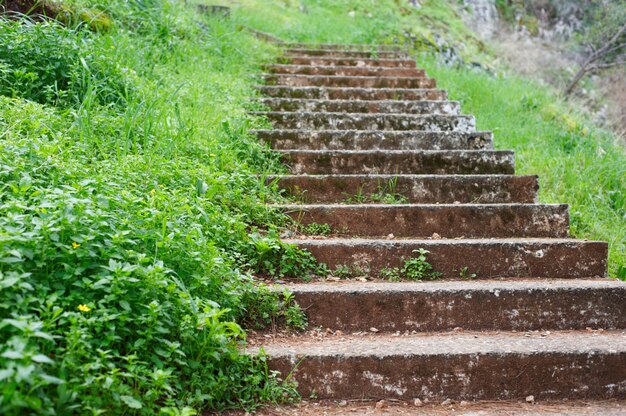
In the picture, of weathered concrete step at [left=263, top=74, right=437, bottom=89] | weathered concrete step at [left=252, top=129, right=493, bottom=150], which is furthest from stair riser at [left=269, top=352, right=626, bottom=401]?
weathered concrete step at [left=263, top=74, right=437, bottom=89]

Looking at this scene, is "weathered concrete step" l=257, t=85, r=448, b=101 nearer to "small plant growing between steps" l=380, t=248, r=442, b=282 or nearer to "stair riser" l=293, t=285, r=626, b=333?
"small plant growing between steps" l=380, t=248, r=442, b=282

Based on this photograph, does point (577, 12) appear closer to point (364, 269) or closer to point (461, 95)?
point (461, 95)

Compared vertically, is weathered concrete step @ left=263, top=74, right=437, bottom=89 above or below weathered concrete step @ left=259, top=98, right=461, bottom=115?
above

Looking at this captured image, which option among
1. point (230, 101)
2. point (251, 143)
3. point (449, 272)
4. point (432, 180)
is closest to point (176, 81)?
point (230, 101)

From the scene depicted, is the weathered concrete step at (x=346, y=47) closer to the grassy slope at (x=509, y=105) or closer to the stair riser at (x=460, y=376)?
the grassy slope at (x=509, y=105)

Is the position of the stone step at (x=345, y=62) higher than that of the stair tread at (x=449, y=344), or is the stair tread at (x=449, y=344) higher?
the stone step at (x=345, y=62)

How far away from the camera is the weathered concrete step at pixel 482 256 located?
11.3ft

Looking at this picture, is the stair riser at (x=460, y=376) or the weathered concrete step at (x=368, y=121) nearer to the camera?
the stair riser at (x=460, y=376)

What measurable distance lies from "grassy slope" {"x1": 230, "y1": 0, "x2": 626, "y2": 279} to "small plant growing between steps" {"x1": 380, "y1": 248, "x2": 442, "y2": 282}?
4.46ft

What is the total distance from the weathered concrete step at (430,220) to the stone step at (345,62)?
14.9ft

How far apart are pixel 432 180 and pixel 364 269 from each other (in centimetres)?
125

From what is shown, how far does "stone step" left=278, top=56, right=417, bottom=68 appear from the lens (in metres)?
7.98

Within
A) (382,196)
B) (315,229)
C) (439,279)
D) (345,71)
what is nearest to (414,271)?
(439,279)

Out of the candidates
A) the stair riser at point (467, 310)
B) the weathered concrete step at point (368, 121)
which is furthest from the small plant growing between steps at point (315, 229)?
the weathered concrete step at point (368, 121)
